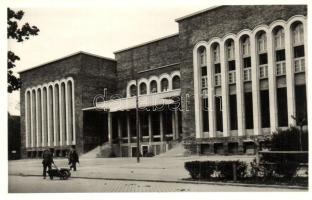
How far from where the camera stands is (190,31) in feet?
125

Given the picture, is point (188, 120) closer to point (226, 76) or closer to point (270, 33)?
point (226, 76)

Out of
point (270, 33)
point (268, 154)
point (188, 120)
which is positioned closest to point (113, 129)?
point (188, 120)

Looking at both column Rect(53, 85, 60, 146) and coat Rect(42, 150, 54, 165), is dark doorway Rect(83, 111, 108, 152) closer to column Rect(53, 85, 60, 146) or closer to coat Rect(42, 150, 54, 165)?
column Rect(53, 85, 60, 146)

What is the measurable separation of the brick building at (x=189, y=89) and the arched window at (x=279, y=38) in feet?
0.22

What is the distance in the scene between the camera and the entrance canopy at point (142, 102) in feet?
135

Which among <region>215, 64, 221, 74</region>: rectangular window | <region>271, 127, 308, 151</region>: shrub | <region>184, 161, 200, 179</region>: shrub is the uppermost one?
<region>215, 64, 221, 74</region>: rectangular window

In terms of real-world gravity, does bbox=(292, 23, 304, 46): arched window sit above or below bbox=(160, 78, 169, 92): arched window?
above

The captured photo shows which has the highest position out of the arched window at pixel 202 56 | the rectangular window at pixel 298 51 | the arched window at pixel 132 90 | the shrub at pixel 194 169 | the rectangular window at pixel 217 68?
the arched window at pixel 202 56

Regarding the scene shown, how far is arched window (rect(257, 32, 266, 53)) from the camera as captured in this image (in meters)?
33.8

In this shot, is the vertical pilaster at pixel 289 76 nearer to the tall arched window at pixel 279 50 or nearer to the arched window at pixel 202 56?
the tall arched window at pixel 279 50

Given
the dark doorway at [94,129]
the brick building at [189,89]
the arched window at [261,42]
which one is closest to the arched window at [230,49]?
the brick building at [189,89]

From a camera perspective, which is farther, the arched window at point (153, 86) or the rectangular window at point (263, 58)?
the arched window at point (153, 86)

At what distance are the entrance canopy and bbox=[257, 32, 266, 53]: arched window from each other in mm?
8877

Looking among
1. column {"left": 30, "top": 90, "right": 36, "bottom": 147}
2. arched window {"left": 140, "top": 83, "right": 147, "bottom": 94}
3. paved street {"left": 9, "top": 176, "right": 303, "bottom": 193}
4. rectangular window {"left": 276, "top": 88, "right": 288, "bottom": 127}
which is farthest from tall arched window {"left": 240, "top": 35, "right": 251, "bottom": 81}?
column {"left": 30, "top": 90, "right": 36, "bottom": 147}
